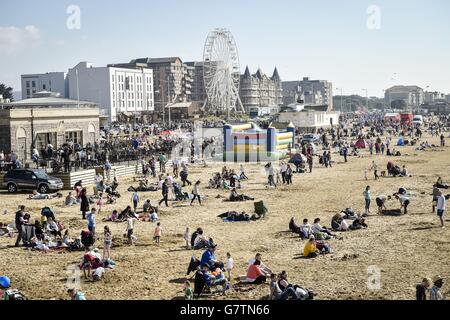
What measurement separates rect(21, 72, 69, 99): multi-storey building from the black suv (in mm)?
72456

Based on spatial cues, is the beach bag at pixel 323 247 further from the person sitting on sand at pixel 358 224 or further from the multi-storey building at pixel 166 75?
the multi-storey building at pixel 166 75

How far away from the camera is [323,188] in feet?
94.7

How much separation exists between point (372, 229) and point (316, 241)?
10.6ft

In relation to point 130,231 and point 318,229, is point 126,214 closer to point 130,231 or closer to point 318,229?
point 130,231

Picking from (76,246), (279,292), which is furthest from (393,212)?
(76,246)

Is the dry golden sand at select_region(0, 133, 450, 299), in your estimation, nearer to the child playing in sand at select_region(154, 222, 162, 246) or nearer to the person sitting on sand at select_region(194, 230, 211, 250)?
the child playing in sand at select_region(154, 222, 162, 246)

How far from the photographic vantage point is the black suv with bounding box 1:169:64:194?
27.9 m

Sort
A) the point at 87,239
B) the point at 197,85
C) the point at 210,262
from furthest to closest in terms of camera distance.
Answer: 1. the point at 197,85
2. the point at 87,239
3. the point at 210,262

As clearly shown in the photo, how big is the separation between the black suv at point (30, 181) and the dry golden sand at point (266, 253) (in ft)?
4.04

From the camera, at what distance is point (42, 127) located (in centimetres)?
3588

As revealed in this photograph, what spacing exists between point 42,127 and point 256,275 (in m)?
26.4

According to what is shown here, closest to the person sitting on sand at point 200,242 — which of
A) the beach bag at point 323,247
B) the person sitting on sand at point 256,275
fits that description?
the beach bag at point 323,247

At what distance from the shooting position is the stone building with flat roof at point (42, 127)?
33.6 m
